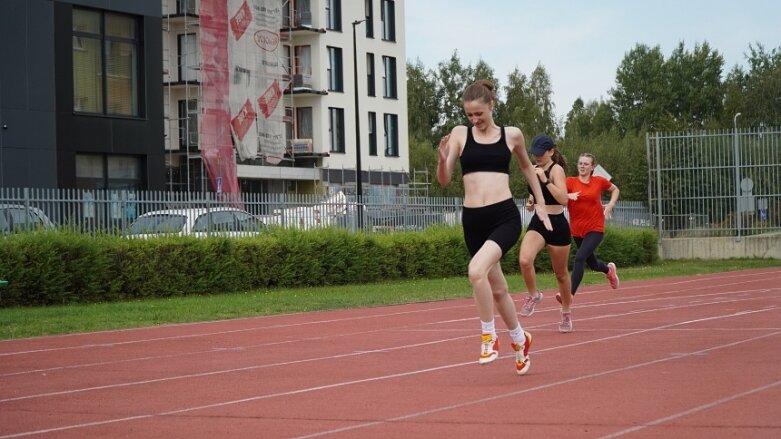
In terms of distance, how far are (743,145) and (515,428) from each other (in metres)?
33.1

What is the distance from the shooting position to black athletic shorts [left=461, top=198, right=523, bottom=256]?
10047mm

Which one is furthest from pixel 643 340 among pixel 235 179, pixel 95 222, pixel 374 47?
pixel 374 47

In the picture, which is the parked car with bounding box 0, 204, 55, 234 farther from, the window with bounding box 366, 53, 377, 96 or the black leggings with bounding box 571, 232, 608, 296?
the window with bounding box 366, 53, 377, 96

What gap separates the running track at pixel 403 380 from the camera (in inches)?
302

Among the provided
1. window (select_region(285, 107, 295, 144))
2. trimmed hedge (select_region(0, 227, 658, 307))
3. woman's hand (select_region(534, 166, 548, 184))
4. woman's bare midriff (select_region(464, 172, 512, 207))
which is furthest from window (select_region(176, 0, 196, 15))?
woman's bare midriff (select_region(464, 172, 512, 207))

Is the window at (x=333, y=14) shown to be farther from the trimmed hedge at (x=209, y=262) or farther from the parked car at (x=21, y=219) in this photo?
the parked car at (x=21, y=219)

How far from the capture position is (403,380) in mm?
10062

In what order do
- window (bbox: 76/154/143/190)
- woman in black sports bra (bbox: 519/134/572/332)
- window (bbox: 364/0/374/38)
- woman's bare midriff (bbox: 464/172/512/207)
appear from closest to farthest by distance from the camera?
woman's bare midriff (bbox: 464/172/512/207) < woman in black sports bra (bbox: 519/134/572/332) < window (bbox: 76/154/143/190) < window (bbox: 364/0/374/38)

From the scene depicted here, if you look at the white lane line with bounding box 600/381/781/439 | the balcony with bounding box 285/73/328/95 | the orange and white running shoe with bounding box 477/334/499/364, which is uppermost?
the balcony with bounding box 285/73/328/95

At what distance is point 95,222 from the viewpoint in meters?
25.0

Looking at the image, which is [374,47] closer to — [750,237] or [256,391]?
[750,237]

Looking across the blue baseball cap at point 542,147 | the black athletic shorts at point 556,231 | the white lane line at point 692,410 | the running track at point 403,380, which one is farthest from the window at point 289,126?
the white lane line at point 692,410

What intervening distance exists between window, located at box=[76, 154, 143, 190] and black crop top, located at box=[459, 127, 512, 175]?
29273mm

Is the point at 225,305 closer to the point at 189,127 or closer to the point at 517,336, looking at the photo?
the point at 517,336
